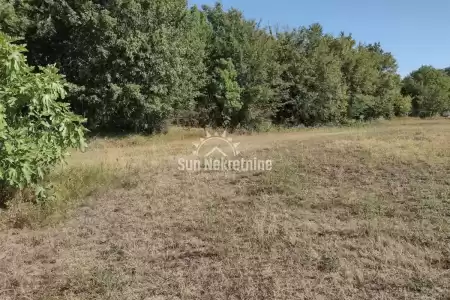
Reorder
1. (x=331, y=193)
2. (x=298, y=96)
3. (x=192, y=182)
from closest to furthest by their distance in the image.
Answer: (x=331, y=193) < (x=192, y=182) < (x=298, y=96)

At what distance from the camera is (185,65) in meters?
15.1

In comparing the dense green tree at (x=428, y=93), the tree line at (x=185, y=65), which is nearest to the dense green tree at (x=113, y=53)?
the tree line at (x=185, y=65)

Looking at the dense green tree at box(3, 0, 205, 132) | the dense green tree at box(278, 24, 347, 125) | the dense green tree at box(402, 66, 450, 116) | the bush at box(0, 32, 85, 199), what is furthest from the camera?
the dense green tree at box(402, 66, 450, 116)

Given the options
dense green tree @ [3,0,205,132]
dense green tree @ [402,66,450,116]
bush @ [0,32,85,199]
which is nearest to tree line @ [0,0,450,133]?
dense green tree @ [3,0,205,132]

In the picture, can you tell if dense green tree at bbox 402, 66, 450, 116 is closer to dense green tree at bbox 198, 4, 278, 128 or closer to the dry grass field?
dense green tree at bbox 198, 4, 278, 128

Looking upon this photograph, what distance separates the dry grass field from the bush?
0.78 meters

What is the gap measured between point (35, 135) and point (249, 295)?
403 centimetres

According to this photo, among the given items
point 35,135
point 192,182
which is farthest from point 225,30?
point 35,135

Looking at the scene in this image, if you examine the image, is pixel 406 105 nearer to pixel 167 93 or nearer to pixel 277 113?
pixel 277 113

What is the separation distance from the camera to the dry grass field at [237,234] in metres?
3.63

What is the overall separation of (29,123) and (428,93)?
41585 millimetres

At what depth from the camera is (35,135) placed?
5.53 meters

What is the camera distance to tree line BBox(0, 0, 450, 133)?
12.9 m

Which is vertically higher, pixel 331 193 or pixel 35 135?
pixel 35 135
